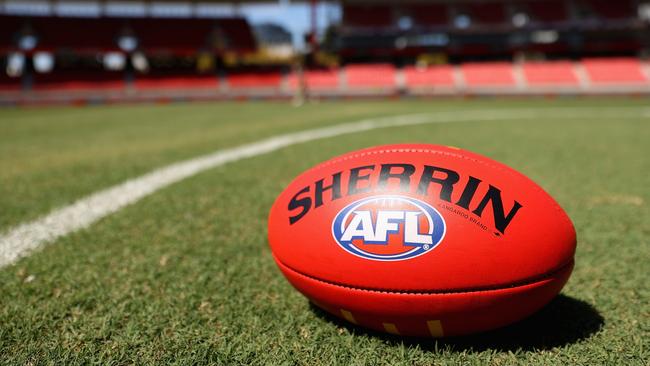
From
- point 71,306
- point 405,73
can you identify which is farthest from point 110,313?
point 405,73

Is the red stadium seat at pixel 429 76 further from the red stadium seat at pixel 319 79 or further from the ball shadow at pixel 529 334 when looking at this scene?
the ball shadow at pixel 529 334

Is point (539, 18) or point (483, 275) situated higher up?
point (539, 18)

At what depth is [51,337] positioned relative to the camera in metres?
1.61

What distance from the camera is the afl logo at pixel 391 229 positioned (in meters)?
1.46

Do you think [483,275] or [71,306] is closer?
[483,275]

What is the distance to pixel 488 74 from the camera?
97.3ft

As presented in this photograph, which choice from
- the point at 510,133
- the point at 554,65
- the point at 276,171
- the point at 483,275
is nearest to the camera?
the point at 483,275

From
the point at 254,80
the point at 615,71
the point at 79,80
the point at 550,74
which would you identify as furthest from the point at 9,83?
the point at 615,71

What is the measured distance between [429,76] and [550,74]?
25.0 feet

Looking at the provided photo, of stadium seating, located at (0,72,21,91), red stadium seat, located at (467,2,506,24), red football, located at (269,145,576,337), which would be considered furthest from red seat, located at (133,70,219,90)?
red football, located at (269,145,576,337)

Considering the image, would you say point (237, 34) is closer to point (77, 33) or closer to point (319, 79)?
point (319, 79)

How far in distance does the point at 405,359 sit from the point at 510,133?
7067mm

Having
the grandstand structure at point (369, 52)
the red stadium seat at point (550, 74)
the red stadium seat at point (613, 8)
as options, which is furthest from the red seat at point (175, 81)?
the red stadium seat at point (613, 8)

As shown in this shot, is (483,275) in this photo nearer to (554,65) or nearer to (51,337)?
(51,337)
